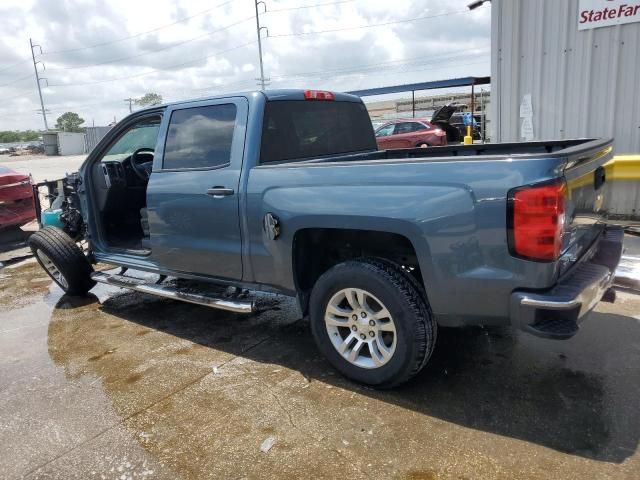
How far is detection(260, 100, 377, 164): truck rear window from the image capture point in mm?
3796

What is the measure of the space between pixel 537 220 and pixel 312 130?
2163 mm

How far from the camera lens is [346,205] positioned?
306cm

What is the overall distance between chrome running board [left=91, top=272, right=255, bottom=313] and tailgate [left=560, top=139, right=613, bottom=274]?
6.86 ft

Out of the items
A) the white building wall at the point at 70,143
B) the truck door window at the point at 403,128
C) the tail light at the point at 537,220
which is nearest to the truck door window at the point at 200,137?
the tail light at the point at 537,220

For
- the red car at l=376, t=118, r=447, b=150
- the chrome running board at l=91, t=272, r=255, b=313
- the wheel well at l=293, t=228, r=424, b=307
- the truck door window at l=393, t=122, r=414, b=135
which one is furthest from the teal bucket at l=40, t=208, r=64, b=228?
the truck door window at l=393, t=122, r=414, b=135

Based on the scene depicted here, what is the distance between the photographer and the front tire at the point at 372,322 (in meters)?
2.99

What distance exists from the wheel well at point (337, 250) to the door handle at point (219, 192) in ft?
2.09

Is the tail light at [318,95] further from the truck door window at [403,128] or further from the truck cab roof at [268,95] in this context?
the truck door window at [403,128]

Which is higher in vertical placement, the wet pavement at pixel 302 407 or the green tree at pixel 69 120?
the green tree at pixel 69 120

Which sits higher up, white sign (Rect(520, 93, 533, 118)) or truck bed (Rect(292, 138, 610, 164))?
white sign (Rect(520, 93, 533, 118))

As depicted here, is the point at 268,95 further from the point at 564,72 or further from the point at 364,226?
the point at 564,72

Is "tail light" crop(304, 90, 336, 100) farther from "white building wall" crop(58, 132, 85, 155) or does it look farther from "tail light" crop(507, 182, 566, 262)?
"white building wall" crop(58, 132, 85, 155)

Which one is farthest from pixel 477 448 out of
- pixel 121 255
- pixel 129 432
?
pixel 121 255

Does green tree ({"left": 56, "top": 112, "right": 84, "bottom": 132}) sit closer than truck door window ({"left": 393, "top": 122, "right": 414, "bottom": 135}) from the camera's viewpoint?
No
